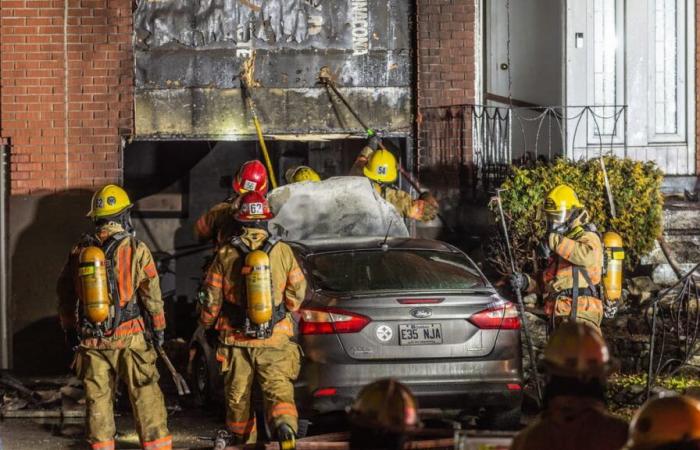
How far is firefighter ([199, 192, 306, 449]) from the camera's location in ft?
25.2

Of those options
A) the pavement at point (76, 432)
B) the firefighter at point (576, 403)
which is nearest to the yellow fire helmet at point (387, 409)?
the firefighter at point (576, 403)

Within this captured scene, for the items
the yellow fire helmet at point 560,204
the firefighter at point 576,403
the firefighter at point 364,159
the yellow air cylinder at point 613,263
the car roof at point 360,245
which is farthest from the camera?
the firefighter at point 364,159

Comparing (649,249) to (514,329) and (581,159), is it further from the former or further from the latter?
(514,329)

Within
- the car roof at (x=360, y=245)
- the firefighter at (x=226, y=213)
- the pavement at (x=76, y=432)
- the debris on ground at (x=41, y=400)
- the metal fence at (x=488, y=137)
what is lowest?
the pavement at (x=76, y=432)

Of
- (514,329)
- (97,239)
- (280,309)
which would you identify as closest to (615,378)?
(514,329)

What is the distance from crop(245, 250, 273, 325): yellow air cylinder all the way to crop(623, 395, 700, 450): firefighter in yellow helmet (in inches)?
175

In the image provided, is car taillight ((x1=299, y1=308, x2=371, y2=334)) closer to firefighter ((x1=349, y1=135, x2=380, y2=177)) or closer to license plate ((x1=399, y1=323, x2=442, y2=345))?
license plate ((x1=399, y1=323, x2=442, y2=345))

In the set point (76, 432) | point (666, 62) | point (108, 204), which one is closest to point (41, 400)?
point (76, 432)

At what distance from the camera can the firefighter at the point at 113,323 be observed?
773 centimetres

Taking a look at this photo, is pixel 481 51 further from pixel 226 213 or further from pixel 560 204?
pixel 226 213

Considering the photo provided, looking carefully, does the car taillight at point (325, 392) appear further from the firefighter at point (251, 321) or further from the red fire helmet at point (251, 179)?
the red fire helmet at point (251, 179)

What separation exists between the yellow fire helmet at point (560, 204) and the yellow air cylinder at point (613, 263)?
417 mm

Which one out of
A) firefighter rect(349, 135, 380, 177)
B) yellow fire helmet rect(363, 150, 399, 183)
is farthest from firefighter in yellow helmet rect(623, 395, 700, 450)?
firefighter rect(349, 135, 380, 177)

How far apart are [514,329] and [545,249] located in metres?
1.57
